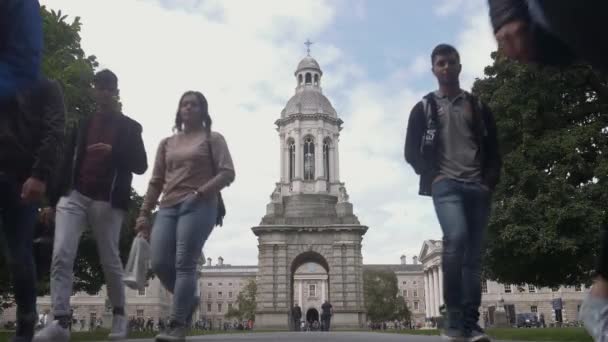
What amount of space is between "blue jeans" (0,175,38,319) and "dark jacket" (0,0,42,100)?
107 cm

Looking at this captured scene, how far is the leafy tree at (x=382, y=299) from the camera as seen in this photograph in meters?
95.1

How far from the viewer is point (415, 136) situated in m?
6.68

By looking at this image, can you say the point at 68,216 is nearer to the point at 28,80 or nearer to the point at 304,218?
the point at 28,80

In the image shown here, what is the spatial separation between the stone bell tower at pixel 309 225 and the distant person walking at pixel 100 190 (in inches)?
1586

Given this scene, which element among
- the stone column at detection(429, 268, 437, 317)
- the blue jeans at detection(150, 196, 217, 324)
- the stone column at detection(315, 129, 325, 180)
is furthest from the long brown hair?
the stone column at detection(429, 268, 437, 317)

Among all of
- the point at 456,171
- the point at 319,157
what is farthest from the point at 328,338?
the point at 319,157

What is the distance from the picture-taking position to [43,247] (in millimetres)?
6789

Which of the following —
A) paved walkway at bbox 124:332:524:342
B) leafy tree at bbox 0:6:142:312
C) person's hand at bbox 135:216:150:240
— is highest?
leafy tree at bbox 0:6:142:312

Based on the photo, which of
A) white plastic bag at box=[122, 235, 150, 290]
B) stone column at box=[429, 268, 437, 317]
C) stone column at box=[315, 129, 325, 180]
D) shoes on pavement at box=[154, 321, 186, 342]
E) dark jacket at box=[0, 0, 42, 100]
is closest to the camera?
dark jacket at box=[0, 0, 42, 100]

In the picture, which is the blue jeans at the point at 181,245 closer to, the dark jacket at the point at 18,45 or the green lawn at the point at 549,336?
the dark jacket at the point at 18,45

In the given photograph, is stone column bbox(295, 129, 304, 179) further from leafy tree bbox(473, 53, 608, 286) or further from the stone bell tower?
leafy tree bbox(473, 53, 608, 286)

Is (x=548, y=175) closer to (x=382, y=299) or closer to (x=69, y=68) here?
(x=69, y=68)

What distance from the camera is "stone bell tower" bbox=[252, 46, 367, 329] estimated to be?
1866 inches

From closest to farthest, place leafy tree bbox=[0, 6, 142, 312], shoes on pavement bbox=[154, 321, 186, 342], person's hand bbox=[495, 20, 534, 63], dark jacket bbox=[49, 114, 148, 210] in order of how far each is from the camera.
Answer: person's hand bbox=[495, 20, 534, 63]
shoes on pavement bbox=[154, 321, 186, 342]
dark jacket bbox=[49, 114, 148, 210]
leafy tree bbox=[0, 6, 142, 312]
